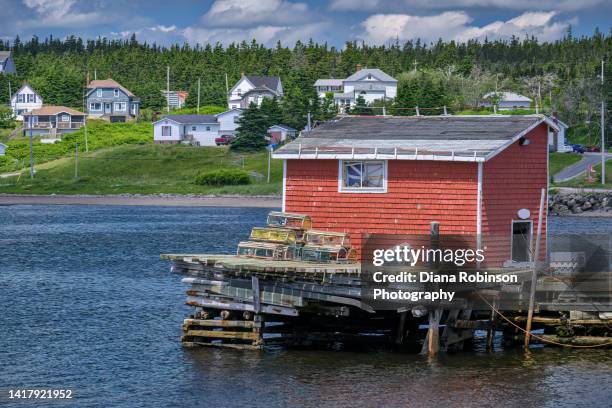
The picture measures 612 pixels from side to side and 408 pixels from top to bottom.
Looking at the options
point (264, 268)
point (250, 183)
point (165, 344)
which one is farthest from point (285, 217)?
point (250, 183)

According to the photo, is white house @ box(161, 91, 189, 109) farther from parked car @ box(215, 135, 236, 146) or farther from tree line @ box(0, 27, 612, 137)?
parked car @ box(215, 135, 236, 146)

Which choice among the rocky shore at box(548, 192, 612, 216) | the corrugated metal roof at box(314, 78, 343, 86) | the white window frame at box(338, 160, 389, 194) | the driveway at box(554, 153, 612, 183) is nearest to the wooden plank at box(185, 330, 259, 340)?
the white window frame at box(338, 160, 389, 194)

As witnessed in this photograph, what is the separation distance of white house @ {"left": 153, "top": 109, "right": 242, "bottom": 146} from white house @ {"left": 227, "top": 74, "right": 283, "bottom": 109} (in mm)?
18394

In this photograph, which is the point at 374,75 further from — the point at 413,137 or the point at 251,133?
the point at 413,137

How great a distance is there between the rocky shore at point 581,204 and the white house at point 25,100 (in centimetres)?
9336

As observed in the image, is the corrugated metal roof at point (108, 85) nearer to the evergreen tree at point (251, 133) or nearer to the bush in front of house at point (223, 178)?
the evergreen tree at point (251, 133)

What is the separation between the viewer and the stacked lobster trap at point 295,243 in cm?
3312

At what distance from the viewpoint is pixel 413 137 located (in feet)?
118

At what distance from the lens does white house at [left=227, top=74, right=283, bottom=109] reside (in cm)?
15450

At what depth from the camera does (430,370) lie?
104 ft

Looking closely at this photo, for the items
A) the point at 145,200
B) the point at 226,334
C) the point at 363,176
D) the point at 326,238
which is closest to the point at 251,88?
the point at 145,200

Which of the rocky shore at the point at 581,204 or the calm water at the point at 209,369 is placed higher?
the rocky shore at the point at 581,204

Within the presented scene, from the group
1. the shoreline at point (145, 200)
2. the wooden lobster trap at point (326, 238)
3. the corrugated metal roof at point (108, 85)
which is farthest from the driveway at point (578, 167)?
the corrugated metal roof at point (108, 85)

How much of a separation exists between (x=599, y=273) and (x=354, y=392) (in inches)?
330
